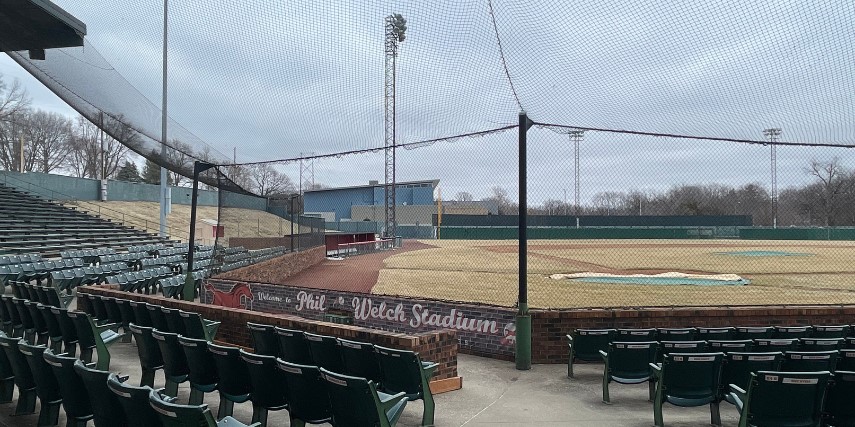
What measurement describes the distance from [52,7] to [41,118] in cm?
6177

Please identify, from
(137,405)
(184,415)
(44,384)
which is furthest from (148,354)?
(184,415)

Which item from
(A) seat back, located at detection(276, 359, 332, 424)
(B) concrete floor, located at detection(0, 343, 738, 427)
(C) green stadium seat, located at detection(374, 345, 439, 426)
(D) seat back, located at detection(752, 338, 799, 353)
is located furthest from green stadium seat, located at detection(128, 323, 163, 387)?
(D) seat back, located at detection(752, 338, 799, 353)

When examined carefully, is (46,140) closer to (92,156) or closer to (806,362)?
(92,156)

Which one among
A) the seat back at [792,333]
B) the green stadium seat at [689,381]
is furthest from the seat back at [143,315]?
the seat back at [792,333]

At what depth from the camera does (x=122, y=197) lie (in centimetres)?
4725

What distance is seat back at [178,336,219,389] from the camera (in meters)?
5.25

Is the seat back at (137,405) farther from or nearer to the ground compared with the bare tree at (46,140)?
nearer to the ground

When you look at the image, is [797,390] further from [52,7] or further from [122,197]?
[122,197]

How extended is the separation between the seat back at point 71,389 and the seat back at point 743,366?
545 centimetres

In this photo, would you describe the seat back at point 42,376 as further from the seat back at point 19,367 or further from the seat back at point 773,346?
the seat back at point 773,346

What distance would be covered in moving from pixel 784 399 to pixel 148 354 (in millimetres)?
5906

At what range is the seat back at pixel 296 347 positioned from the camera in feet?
19.7

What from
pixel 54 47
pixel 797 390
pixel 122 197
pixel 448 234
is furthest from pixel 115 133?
pixel 122 197

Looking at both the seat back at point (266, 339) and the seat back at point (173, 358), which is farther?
the seat back at point (266, 339)
